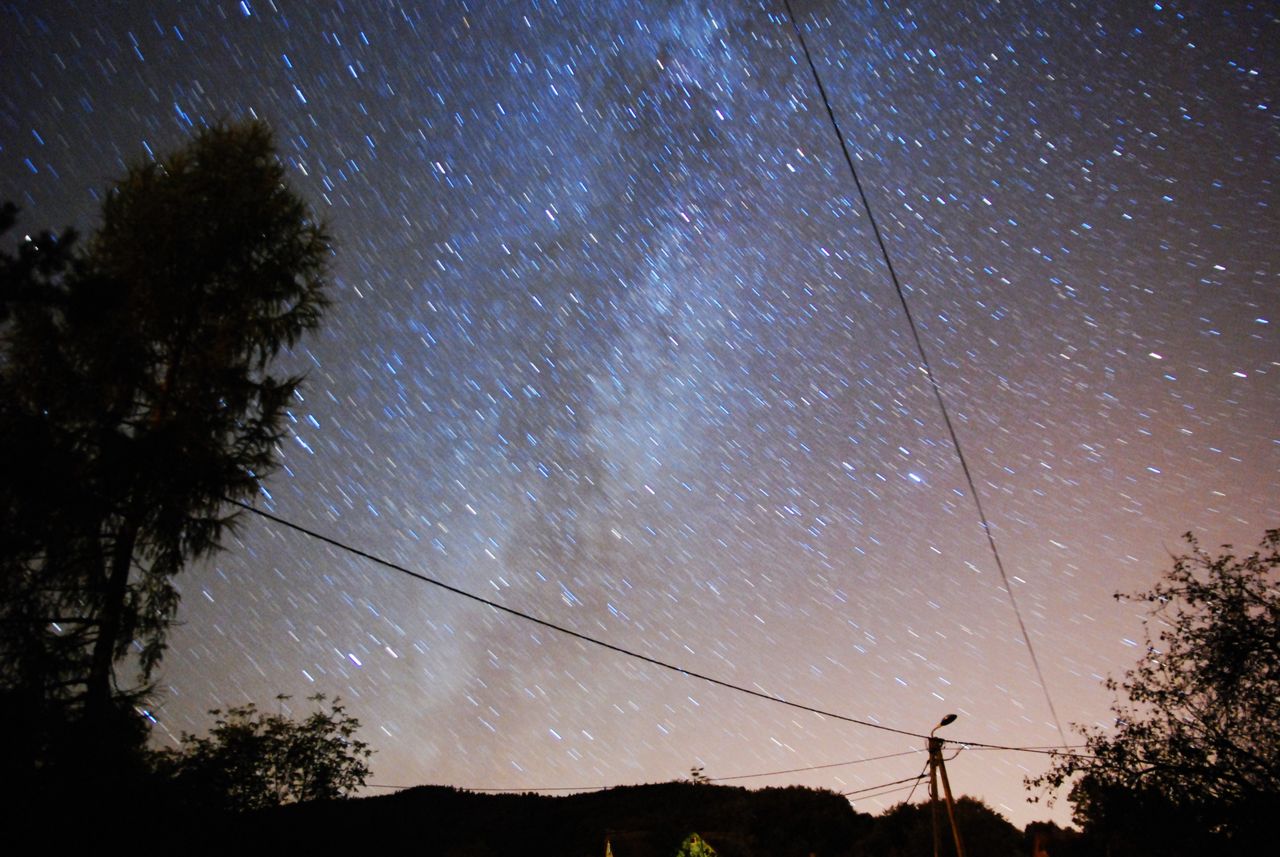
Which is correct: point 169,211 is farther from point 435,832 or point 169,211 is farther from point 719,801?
point 719,801

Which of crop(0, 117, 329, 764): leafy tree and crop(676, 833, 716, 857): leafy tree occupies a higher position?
crop(0, 117, 329, 764): leafy tree

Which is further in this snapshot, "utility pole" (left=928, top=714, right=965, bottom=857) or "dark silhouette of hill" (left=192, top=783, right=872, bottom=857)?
"dark silhouette of hill" (left=192, top=783, right=872, bottom=857)

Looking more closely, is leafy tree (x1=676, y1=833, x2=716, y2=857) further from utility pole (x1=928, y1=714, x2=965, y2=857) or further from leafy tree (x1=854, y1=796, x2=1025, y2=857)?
leafy tree (x1=854, y1=796, x2=1025, y2=857)

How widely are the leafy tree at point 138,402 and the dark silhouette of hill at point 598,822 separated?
21.9m

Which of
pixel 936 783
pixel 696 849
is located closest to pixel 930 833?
pixel 696 849

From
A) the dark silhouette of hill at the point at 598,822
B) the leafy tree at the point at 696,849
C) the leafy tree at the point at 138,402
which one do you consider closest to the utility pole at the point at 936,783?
the leafy tree at the point at 696,849

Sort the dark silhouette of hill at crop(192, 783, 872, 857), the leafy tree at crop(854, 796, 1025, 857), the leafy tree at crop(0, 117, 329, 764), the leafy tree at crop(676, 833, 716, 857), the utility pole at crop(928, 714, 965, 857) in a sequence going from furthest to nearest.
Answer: the dark silhouette of hill at crop(192, 783, 872, 857), the leafy tree at crop(854, 796, 1025, 857), the leafy tree at crop(676, 833, 716, 857), the utility pole at crop(928, 714, 965, 857), the leafy tree at crop(0, 117, 329, 764)

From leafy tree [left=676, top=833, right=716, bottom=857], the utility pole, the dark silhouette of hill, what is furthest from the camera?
the dark silhouette of hill

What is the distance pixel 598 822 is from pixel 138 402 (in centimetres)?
3656

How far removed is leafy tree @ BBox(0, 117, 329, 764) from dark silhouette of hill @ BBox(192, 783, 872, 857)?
861 inches

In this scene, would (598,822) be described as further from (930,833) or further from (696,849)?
(696,849)

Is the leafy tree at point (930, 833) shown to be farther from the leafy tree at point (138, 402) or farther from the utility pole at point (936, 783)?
the leafy tree at point (138, 402)

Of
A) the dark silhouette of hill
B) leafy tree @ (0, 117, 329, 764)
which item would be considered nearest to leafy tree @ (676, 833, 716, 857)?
the dark silhouette of hill

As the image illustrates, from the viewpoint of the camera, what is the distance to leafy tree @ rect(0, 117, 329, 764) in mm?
7391
